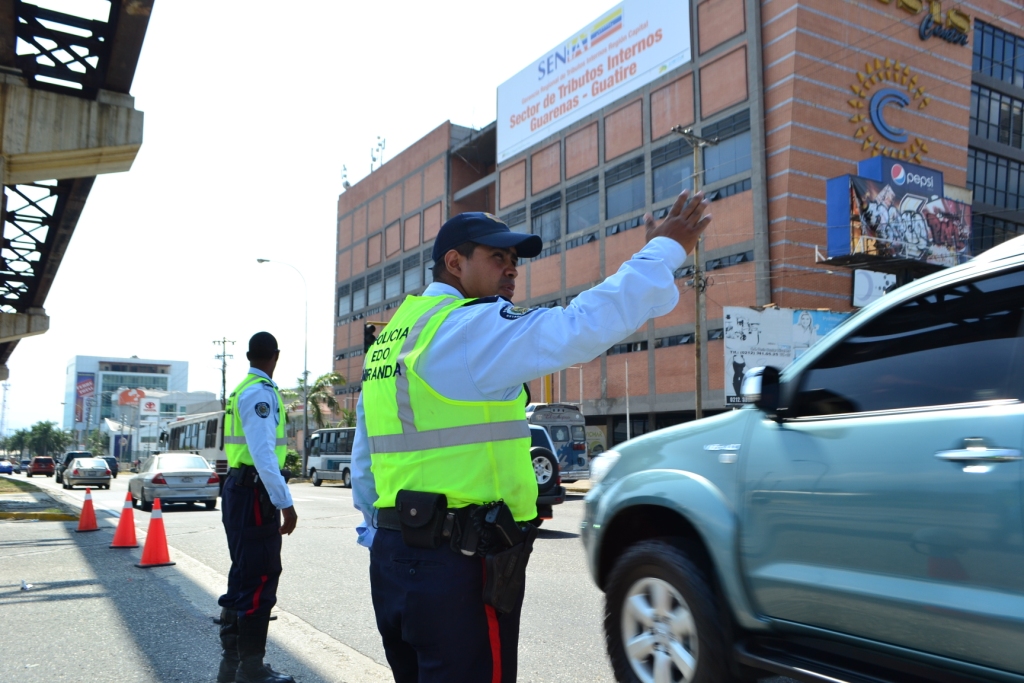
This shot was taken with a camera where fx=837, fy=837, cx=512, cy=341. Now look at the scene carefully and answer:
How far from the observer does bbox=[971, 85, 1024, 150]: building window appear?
45.5 metres

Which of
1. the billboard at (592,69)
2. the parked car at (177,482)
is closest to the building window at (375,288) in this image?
the billboard at (592,69)

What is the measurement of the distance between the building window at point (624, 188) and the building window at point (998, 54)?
1964cm

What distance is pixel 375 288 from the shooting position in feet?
233

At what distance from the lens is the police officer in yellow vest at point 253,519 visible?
14.8ft

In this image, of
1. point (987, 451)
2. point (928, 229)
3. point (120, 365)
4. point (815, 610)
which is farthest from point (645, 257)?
point (120, 365)

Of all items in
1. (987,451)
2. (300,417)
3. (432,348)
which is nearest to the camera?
(432,348)

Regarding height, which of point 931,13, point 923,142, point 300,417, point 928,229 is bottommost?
point 300,417

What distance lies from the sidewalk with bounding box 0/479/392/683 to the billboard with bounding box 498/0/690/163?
3793 cm

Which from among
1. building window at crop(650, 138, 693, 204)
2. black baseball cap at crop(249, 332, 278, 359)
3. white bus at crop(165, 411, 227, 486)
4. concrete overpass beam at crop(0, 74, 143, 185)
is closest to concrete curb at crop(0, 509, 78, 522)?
concrete overpass beam at crop(0, 74, 143, 185)

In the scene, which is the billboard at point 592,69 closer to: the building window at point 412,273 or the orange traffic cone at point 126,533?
the building window at point 412,273

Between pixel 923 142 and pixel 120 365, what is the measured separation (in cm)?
16859

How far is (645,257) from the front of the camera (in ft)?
6.86

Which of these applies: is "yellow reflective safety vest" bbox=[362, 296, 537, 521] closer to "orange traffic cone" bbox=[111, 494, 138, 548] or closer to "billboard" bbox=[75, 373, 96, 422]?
"orange traffic cone" bbox=[111, 494, 138, 548]

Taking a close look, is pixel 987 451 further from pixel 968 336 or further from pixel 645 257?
pixel 645 257
